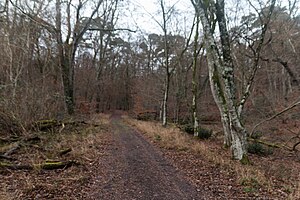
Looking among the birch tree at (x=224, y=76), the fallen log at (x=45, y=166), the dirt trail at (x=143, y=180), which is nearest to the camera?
the dirt trail at (x=143, y=180)

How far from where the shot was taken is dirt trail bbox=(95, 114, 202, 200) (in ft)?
17.0

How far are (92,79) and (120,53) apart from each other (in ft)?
33.2

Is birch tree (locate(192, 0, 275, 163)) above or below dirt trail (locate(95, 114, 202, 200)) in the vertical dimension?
above

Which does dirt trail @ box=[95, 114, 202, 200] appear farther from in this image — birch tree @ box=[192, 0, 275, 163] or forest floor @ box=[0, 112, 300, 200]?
birch tree @ box=[192, 0, 275, 163]

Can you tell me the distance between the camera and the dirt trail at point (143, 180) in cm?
518

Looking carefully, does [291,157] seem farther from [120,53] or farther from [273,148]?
[120,53]

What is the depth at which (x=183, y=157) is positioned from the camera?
8.86m

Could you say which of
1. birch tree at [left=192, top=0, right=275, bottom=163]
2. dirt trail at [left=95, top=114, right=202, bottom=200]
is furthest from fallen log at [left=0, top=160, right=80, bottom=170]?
birch tree at [left=192, top=0, right=275, bottom=163]

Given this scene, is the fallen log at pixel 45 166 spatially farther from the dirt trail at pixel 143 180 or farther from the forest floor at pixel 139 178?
the dirt trail at pixel 143 180

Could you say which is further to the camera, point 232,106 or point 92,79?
point 92,79

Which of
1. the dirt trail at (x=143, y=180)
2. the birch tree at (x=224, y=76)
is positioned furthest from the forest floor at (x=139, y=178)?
the birch tree at (x=224, y=76)

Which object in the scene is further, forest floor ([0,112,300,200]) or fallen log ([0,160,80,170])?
fallen log ([0,160,80,170])

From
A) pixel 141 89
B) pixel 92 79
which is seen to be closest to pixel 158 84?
pixel 141 89

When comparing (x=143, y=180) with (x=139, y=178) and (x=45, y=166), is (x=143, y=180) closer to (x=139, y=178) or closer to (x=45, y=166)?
(x=139, y=178)
